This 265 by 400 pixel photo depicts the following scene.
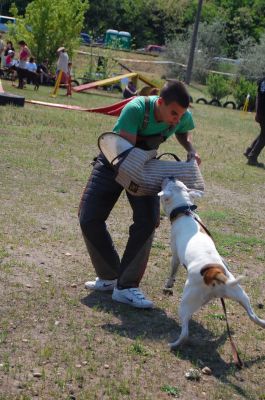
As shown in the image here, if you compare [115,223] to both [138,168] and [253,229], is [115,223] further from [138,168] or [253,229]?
[138,168]

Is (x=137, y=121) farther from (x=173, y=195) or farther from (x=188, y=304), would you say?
(x=188, y=304)

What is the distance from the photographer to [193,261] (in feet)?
14.0

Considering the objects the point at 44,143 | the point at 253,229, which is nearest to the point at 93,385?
the point at 253,229

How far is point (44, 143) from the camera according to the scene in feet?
38.4

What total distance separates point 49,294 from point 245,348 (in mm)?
1542

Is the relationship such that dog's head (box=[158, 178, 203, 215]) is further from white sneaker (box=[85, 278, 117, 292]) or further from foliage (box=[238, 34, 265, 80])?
foliage (box=[238, 34, 265, 80])

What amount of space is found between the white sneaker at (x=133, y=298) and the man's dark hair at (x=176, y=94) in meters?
1.46

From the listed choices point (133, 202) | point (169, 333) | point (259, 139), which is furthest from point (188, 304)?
point (259, 139)

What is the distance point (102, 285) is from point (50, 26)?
81.6ft

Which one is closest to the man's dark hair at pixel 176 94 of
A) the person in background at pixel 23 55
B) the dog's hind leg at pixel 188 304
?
the dog's hind leg at pixel 188 304

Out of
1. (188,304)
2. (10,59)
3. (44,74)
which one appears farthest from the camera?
(44,74)

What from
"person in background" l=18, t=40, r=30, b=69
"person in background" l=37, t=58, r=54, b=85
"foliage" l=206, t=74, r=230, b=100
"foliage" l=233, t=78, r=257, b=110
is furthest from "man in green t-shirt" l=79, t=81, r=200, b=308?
"foliage" l=206, t=74, r=230, b=100

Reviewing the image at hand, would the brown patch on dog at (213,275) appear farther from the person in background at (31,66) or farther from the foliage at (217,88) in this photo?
the foliage at (217,88)

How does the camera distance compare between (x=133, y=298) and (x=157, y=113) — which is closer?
(x=157, y=113)
